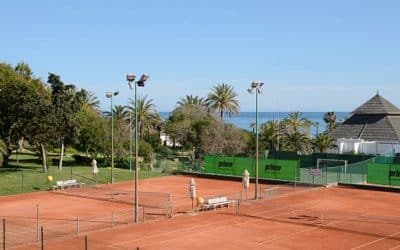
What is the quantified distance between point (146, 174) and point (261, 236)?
108 feet

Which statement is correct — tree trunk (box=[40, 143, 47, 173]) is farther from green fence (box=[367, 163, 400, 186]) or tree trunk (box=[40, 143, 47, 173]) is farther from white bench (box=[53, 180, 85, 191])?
green fence (box=[367, 163, 400, 186])

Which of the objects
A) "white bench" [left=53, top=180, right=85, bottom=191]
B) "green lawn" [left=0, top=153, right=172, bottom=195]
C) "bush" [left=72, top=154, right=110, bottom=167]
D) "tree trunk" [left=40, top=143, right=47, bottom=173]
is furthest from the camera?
"bush" [left=72, top=154, right=110, bottom=167]

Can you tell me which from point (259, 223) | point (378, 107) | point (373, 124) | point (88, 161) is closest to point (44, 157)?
point (88, 161)

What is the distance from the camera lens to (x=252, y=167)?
55469 millimetres

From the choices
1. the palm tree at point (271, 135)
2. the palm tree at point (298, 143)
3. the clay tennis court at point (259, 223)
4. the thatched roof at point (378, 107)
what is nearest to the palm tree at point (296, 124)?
the palm tree at point (271, 135)

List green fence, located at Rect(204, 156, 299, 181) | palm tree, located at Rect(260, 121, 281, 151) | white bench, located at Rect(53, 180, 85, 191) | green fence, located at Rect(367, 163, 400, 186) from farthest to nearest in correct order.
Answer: palm tree, located at Rect(260, 121, 281, 151)
green fence, located at Rect(204, 156, 299, 181)
white bench, located at Rect(53, 180, 85, 191)
green fence, located at Rect(367, 163, 400, 186)

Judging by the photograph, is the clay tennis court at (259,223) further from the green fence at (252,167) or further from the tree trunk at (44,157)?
the tree trunk at (44,157)

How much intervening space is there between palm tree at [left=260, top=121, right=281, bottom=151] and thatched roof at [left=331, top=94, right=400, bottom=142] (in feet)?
37.0

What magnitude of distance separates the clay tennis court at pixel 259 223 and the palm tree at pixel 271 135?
3516cm

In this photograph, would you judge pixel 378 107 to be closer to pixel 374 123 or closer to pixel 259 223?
pixel 374 123

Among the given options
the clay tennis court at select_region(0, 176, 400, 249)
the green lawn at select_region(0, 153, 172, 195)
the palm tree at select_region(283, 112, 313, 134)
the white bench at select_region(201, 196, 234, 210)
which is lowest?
the clay tennis court at select_region(0, 176, 400, 249)

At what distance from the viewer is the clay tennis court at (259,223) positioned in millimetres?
26312

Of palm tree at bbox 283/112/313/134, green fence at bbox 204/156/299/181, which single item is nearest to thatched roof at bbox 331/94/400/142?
palm tree at bbox 283/112/313/134

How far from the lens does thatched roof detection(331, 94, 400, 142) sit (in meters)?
83.2
